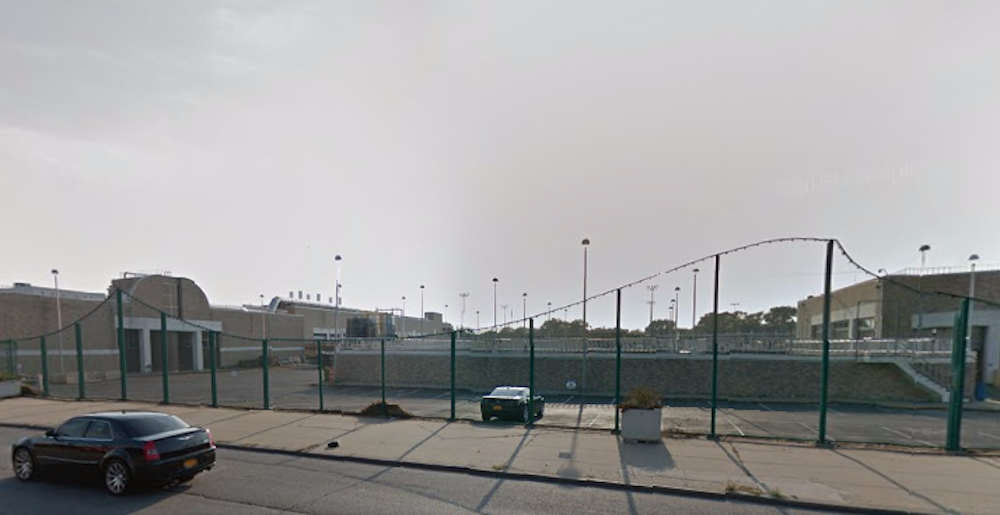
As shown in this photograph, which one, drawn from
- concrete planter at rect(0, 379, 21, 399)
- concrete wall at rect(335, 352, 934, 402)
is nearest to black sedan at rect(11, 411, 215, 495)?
concrete planter at rect(0, 379, 21, 399)

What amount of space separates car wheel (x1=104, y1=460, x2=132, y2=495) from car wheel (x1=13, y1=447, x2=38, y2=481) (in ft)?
6.30

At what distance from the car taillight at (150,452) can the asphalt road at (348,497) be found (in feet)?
2.09

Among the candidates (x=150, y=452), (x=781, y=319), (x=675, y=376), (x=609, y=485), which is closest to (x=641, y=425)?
(x=609, y=485)

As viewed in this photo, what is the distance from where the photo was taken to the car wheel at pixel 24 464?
7836 millimetres

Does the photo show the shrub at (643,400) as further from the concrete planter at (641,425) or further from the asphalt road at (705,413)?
the asphalt road at (705,413)

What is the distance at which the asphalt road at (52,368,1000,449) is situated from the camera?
673 inches

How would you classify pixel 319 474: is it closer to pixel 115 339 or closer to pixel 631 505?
pixel 631 505

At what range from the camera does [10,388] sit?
60.6 ft

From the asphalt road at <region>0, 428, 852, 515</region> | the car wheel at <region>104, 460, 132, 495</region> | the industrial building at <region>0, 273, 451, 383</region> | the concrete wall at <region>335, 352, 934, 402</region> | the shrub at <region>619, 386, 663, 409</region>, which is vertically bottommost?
the asphalt road at <region>0, 428, 852, 515</region>

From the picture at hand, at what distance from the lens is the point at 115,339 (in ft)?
140

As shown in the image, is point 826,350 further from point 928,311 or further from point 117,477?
point 928,311

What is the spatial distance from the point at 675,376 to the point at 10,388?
3357cm

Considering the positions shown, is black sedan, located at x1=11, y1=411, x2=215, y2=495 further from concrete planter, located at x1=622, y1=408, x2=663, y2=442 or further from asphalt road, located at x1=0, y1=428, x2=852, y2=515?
concrete planter, located at x1=622, y1=408, x2=663, y2=442

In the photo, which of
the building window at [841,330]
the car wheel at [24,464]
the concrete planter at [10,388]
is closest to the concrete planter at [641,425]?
the car wheel at [24,464]
